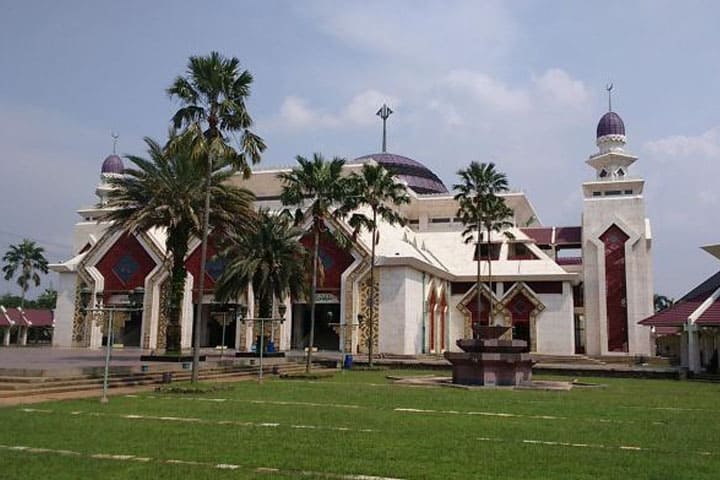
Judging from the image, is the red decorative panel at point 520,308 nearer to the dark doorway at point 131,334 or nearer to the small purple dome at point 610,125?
the small purple dome at point 610,125

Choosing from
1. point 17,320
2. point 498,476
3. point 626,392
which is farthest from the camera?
point 17,320

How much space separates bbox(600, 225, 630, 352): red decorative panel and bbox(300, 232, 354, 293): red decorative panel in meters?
19.7

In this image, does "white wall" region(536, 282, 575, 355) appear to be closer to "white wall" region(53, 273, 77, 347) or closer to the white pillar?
the white pillar

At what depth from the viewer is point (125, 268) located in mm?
48750

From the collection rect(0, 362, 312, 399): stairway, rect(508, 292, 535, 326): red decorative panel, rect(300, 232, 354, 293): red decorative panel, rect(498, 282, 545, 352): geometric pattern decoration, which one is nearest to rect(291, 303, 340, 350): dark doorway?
rect(300, 232, 354, 293): red decorative panel

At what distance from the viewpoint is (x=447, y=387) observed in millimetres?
Result: 23031

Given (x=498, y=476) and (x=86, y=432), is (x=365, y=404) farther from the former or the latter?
(x=498, y=476)

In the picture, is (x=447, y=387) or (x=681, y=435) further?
(x=447, y=387)

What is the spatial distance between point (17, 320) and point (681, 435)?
66.9m

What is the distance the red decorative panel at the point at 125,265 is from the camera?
48156 mm

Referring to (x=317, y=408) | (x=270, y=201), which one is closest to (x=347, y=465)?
(x=317, y=408)

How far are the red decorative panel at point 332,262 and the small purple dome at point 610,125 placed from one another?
2425cm

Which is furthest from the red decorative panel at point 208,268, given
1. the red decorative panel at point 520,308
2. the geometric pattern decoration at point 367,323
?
the red decorative panel at point 520,308

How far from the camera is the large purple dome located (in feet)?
226
